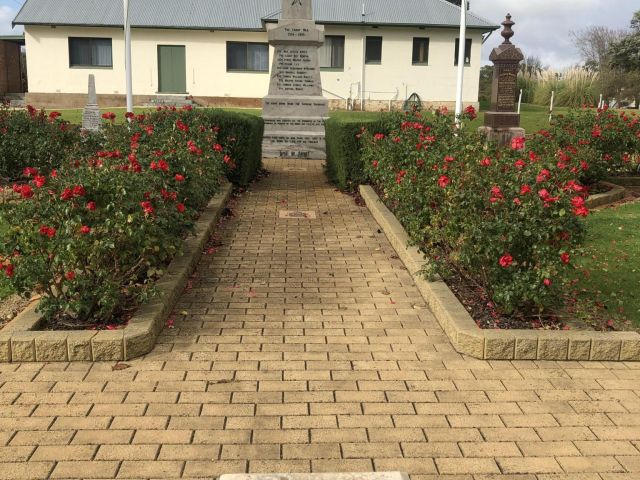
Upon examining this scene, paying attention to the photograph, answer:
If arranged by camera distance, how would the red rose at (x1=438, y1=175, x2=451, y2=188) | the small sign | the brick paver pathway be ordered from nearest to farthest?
the brick paver pathway, the red rose at (x1=438, y1=175, x2=451, y2=188), the small sign

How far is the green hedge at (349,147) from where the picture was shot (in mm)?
10477

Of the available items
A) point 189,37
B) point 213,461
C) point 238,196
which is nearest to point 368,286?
point 213,461

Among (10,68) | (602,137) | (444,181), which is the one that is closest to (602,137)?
(602,137)

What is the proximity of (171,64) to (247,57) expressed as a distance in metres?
3.42

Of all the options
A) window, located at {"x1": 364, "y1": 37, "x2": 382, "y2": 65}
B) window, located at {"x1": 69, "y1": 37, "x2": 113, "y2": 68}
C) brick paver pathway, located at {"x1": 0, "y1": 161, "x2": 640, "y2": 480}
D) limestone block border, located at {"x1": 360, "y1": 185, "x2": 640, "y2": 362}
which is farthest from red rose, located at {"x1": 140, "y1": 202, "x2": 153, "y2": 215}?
window, located at {"x1": 69, "y1": 37, "x2": 113, "y2": 68}

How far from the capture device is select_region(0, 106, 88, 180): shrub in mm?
10133

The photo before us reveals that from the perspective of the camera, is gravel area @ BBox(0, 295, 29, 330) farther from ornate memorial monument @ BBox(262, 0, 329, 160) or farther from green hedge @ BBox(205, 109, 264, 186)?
ornate memorial monument @ BBox(262, 0, 329, 160)

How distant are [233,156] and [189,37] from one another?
21055 mm

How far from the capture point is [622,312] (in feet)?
17.8

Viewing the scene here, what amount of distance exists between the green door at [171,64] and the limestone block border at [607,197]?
73.8 feet

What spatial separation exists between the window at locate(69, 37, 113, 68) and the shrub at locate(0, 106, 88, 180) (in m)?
21.0

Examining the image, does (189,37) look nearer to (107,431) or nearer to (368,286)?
(368,286)

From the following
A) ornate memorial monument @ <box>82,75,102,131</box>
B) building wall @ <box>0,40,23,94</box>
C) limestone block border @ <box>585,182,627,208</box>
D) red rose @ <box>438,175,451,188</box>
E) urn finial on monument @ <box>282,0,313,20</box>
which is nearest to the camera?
red rose @ <box>438,175,451,188</box>

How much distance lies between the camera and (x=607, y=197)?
36.2 ft
